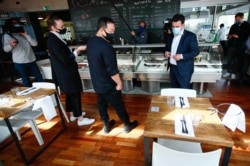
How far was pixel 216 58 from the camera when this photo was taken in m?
3.04

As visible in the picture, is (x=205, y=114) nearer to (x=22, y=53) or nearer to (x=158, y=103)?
(x=158, y=103)

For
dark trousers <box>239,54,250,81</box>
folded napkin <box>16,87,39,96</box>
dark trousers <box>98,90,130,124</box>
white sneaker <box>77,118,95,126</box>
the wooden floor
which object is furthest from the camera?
dark trousers <box>239,54,250,81</box>

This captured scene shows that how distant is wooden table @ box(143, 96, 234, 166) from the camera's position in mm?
1172

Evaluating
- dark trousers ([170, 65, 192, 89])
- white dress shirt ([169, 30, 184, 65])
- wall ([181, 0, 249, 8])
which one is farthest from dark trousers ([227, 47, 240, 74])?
white dress shirt ([169, 30, 184, 65])

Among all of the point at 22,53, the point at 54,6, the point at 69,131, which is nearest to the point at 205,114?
the point at 69,131

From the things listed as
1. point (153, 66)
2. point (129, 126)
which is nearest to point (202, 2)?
point (153, 66)

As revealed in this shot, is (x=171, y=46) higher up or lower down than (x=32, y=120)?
higher up

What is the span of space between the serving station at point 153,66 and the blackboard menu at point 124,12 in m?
1.04

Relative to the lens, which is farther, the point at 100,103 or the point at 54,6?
the point at 54,6

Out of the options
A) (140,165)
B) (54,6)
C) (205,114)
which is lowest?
(140,165)

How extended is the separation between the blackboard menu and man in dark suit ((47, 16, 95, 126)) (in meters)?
2.38

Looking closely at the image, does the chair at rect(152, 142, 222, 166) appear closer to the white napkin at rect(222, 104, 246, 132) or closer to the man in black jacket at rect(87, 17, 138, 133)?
the white napkin at rect(222, 104, 246, 132)

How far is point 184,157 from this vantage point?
37.6 inches

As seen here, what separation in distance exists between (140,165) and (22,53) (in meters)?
3.05
